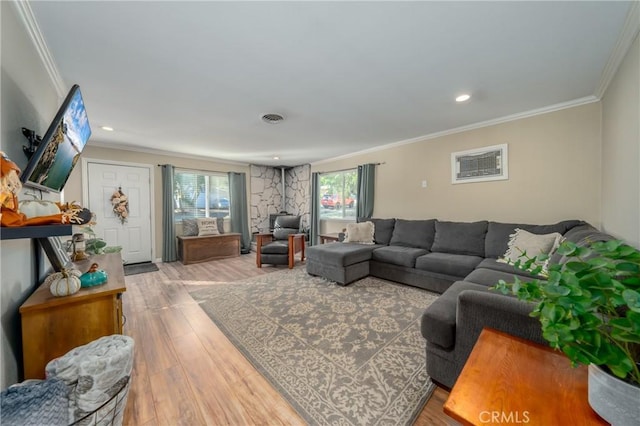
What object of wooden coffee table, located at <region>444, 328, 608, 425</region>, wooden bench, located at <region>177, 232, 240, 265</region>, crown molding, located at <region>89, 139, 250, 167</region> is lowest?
wooden bench, located at <region>177, 232, 240, 265</region>

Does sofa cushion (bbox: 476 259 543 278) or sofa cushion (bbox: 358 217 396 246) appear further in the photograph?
sofa cushion (bbox: 358 217 396 246)

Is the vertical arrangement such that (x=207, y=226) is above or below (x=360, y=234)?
above

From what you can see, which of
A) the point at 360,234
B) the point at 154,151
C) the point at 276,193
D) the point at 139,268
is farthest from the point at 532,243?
the point at 154,151

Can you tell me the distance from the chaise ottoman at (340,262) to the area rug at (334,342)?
0.48 ft

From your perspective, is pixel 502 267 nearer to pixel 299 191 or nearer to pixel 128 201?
pixel 299 191

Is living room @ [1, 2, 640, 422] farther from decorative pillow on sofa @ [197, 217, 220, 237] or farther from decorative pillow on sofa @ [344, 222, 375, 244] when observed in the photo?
decorative pillow on sofa @ [197, 217, 220, 237]

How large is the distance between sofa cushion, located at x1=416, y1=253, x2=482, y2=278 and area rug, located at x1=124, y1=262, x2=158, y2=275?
14.7 ft

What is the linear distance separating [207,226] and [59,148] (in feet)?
12.7

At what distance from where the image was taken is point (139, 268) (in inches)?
167

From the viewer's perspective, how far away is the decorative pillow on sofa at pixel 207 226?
5023 mm

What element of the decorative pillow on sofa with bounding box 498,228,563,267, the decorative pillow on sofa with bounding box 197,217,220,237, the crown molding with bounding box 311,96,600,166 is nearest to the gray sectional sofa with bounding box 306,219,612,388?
the decorative pillow on sofa with bounding box 498,228,563,267

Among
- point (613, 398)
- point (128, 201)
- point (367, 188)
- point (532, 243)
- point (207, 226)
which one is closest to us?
point (613, 398)

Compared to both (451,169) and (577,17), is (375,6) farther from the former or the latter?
(451,169)

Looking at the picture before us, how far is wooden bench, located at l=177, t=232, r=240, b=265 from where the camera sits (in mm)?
4625
